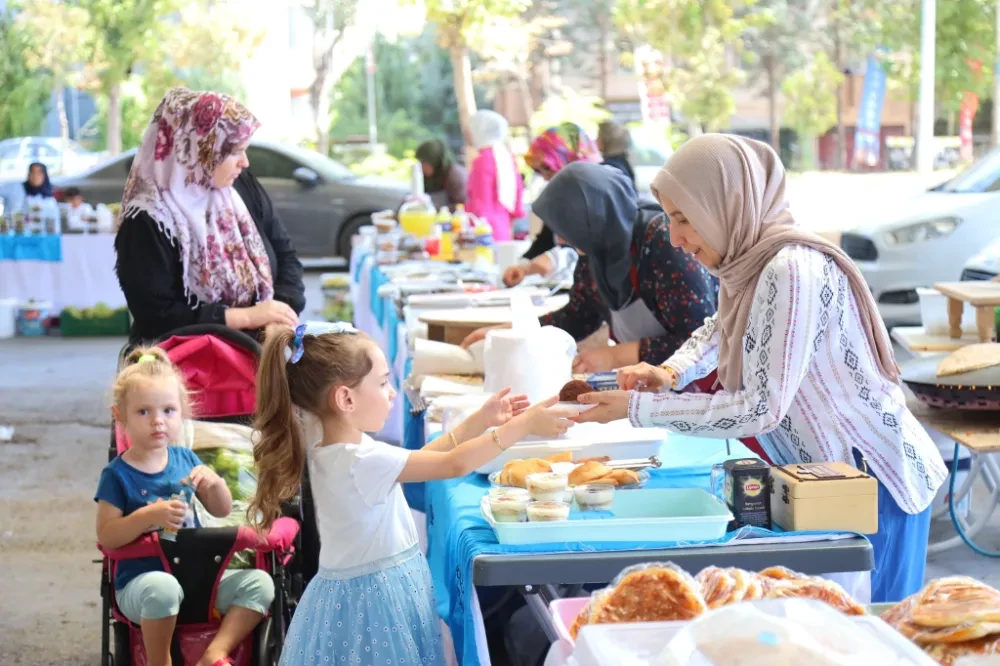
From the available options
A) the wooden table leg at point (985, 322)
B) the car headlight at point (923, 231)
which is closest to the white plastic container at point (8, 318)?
the car headlight at point (923, 231)

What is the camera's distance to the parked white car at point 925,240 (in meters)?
8.95

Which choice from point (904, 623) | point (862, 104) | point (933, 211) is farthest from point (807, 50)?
point (904, 623)

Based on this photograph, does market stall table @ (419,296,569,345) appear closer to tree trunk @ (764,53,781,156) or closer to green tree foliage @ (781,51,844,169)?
green tree foliage @ (781,51,844,169)

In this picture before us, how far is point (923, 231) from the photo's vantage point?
29.9 feet

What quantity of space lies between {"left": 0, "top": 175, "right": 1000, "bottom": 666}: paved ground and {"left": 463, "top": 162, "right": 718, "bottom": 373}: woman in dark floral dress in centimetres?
135

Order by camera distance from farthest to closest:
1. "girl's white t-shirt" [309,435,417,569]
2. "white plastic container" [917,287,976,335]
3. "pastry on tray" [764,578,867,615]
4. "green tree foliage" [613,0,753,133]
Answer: "green tree foliage" [613,0,753,133] < "white plastic container" [917,287,976,335] < "girl's white t-shirt" [309,435,417,569] < "pastry on tray" [764,578,867,615]

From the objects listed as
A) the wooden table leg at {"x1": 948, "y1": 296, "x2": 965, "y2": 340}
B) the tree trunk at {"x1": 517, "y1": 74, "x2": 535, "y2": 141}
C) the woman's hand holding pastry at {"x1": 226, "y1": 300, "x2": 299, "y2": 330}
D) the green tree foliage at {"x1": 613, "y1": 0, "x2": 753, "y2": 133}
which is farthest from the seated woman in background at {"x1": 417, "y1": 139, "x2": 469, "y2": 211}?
the tree trunk at {"x1": 517, "y1": 74, "x2": 535, "y2": 141}

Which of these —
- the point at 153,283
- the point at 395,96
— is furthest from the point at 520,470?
the point at 395,96

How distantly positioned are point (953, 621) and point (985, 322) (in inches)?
141

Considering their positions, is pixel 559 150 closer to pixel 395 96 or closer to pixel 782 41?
pixel 782 41

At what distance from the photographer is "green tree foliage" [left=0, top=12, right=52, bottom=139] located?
2461 cm

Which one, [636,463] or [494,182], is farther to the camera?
[494,182]

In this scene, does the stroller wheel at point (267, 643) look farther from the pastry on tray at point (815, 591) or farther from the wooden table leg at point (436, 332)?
the pastry on tray at point (815, 591)

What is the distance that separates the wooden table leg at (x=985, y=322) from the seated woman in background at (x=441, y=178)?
558 cm
